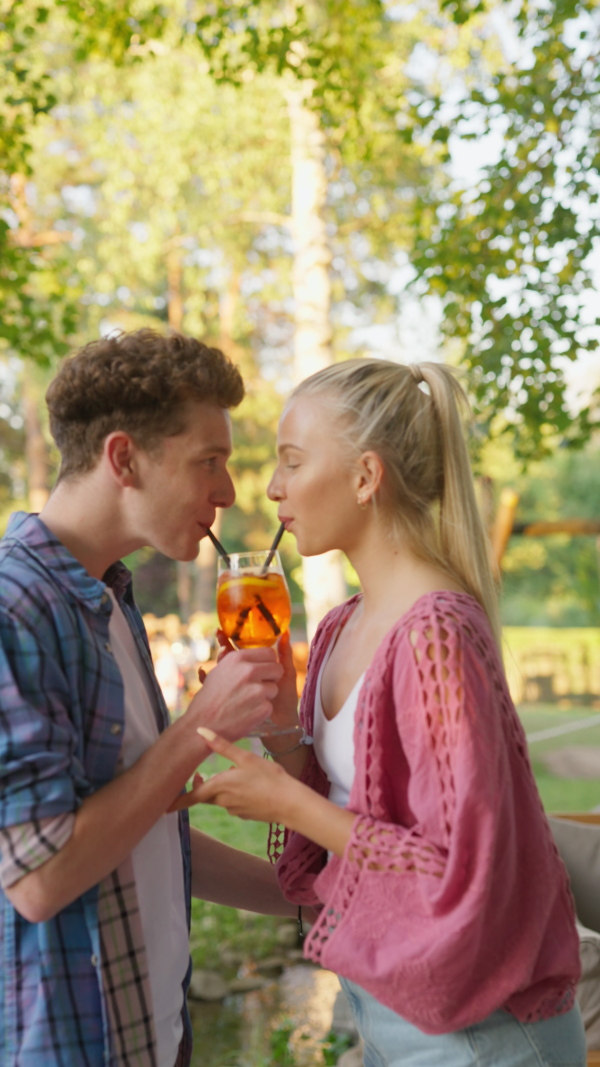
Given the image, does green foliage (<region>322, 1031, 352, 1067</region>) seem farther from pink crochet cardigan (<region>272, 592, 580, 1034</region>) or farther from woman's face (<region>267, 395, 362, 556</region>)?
woman's face (<region>267, 395, 362, 556</region>)

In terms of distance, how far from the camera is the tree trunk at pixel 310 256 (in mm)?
8852

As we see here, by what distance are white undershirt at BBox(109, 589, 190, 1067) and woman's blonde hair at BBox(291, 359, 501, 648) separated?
0.51 meters

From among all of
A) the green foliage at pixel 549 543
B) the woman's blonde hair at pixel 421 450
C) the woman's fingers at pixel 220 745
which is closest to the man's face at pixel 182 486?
the woman's blonde hair at pixel 421 450

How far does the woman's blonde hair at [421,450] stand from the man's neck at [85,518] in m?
0.42

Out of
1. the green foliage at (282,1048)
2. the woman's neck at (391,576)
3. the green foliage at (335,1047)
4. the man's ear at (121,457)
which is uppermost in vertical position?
the man's ear at (121,457)

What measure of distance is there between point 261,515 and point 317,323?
12.4 metres

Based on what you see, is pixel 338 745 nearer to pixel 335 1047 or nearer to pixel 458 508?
pixel 458 508

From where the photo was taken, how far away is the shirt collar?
1.54 metres

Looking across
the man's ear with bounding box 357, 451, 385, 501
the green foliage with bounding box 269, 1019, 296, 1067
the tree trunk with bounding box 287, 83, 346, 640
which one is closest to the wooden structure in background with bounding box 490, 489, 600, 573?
the tree trunk with bounding box 287, 83, 346, 640

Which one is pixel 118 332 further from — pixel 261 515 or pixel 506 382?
pixel 261 515

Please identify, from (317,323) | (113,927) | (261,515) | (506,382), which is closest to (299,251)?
(317,323)

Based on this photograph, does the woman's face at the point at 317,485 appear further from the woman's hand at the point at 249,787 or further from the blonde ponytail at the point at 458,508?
the woman's hand at the point at 249,787

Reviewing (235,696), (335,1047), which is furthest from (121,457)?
(335,1047)

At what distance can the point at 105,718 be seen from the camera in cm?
151
